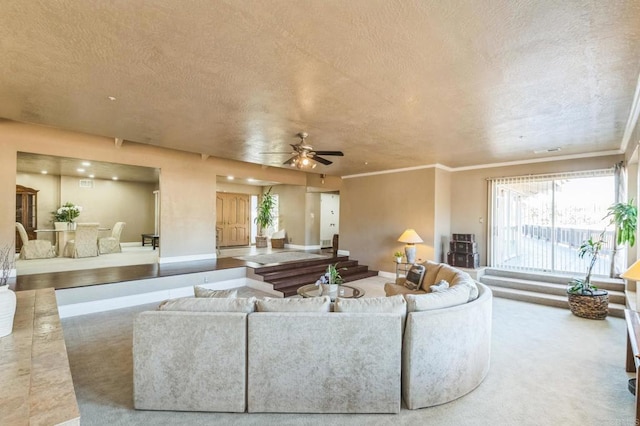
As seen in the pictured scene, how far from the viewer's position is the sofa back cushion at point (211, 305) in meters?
2.54

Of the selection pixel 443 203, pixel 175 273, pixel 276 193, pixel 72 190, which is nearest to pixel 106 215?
pixel 72 190

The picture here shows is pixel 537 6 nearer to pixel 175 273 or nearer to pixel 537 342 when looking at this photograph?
pixel 537 342

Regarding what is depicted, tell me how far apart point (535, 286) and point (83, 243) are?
10691mm

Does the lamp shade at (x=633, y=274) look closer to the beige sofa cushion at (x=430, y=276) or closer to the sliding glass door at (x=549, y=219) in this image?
the beige sofa cushion at (x=430, y=276)

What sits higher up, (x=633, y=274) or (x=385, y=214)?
(x=385, y=214)

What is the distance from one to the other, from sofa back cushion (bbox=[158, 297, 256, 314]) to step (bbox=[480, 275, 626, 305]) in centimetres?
570

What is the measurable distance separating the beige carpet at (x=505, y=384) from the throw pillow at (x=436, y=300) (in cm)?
79

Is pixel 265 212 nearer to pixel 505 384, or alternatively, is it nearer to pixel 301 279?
pixel 301 279

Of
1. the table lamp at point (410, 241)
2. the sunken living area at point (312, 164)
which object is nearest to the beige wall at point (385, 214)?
the table lamp at point (410, 241)

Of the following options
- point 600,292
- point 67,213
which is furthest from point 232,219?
point 600,292

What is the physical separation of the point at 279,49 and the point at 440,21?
3.93 feet

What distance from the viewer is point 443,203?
24.6ft

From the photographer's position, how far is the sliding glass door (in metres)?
5.98

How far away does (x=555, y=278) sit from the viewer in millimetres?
6059
